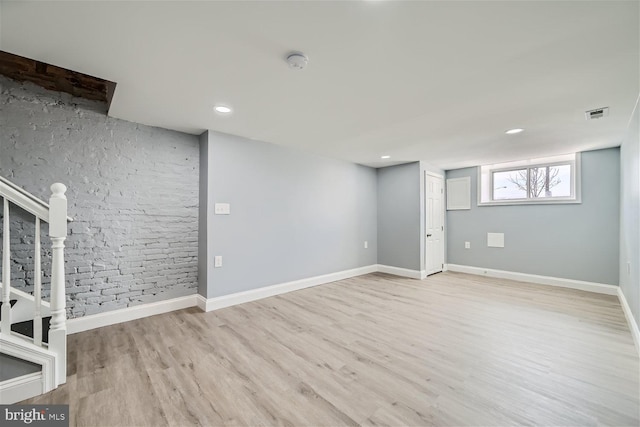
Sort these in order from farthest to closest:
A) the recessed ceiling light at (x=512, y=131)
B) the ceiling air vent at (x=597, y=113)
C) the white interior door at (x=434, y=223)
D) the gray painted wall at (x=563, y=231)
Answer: the white interior door at (x=434, y=223) < the gray painted wall at (x=563, y=231) < the recessed ceiling light at (x=512, y=131) < the ceiling air vent at (x=597, y=113)

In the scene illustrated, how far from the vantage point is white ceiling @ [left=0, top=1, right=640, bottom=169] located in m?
1.40

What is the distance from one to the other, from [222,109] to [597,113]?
3.83 m

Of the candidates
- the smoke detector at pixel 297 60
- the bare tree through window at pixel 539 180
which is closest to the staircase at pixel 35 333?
the smoke detector at pixel 297 60

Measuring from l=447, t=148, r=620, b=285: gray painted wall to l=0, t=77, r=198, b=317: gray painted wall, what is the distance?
5240mm

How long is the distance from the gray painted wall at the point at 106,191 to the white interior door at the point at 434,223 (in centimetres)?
417

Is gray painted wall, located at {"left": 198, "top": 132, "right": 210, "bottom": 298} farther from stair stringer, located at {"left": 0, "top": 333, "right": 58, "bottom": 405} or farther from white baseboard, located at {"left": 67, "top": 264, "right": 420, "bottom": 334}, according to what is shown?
stair stringer, located at {"left": 0, "top": 333, "right": 58, "bottom": 405}

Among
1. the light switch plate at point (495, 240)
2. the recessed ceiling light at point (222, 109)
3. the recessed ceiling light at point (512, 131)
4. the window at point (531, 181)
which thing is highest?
the recessed ceiling light at point (222, 109)

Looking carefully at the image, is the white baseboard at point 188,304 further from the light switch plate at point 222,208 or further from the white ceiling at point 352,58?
the white ceiling at point 352,58

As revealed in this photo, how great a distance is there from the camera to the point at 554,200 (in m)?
4.44

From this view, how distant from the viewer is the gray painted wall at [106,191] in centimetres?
247

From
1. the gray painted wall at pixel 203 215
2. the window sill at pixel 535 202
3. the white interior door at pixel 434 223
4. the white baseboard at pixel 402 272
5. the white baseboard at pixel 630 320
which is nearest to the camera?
the white baseboard at pixel 630 320

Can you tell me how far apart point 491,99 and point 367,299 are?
110 inches

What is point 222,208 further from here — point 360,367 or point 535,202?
point 535,202

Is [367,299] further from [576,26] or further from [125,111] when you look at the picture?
[125,111]
